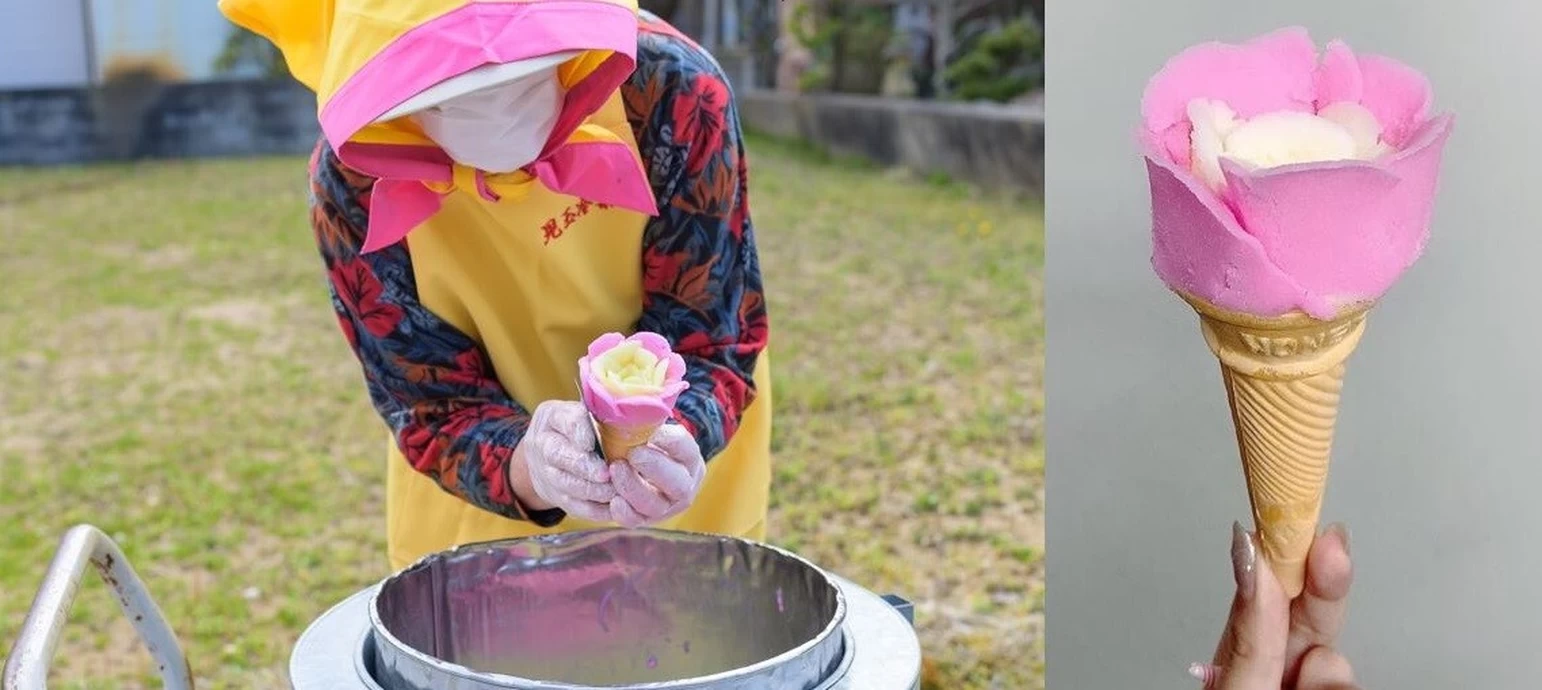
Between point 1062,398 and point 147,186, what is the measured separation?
8.33 metres

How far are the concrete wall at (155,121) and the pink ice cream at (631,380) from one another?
8.91 meters

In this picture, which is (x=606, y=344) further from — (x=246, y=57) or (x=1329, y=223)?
(x=246, y=57)

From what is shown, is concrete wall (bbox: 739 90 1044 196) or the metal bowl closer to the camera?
the metal bowl

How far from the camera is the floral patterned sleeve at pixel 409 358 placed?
1.45 m

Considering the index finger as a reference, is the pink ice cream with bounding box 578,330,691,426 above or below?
above

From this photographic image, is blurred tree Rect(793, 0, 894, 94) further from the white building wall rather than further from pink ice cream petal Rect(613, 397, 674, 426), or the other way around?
pink ice cream petal Rect(613, 397, 674, 426)

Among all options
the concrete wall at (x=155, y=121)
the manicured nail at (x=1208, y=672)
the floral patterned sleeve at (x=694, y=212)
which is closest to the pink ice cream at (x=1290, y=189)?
the manicured nail at (x=1208, y=672)

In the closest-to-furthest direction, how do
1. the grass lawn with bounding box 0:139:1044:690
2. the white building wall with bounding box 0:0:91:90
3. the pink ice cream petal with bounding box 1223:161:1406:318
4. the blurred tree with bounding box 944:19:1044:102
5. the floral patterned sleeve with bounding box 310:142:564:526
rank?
the pink ice cream petal with bounding box 1223:161:1406:318, the floral patterned sleeve with bounding box 310:142:564:526, the grass lawn with bounding box 0:139:1044:690, the blurred tree with bounding box 944:19:1044:102, the white building wall with bounding box 0:0:91:90

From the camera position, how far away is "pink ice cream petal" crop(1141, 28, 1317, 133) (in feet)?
3.50

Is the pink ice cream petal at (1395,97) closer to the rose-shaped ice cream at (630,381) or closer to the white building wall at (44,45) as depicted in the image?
the rose-shaped ice cream at (630,381)

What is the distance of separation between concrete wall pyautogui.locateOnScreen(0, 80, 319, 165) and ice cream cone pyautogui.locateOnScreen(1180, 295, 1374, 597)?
9081mm

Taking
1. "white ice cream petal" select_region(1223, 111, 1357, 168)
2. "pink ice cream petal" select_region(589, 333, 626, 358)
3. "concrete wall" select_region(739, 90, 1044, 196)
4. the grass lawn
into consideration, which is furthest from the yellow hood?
"concrete wall" select_region(739, 90, 1044, 196)

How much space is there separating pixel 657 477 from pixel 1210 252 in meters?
0.45

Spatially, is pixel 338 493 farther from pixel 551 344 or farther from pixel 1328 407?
pixel 1328 407
